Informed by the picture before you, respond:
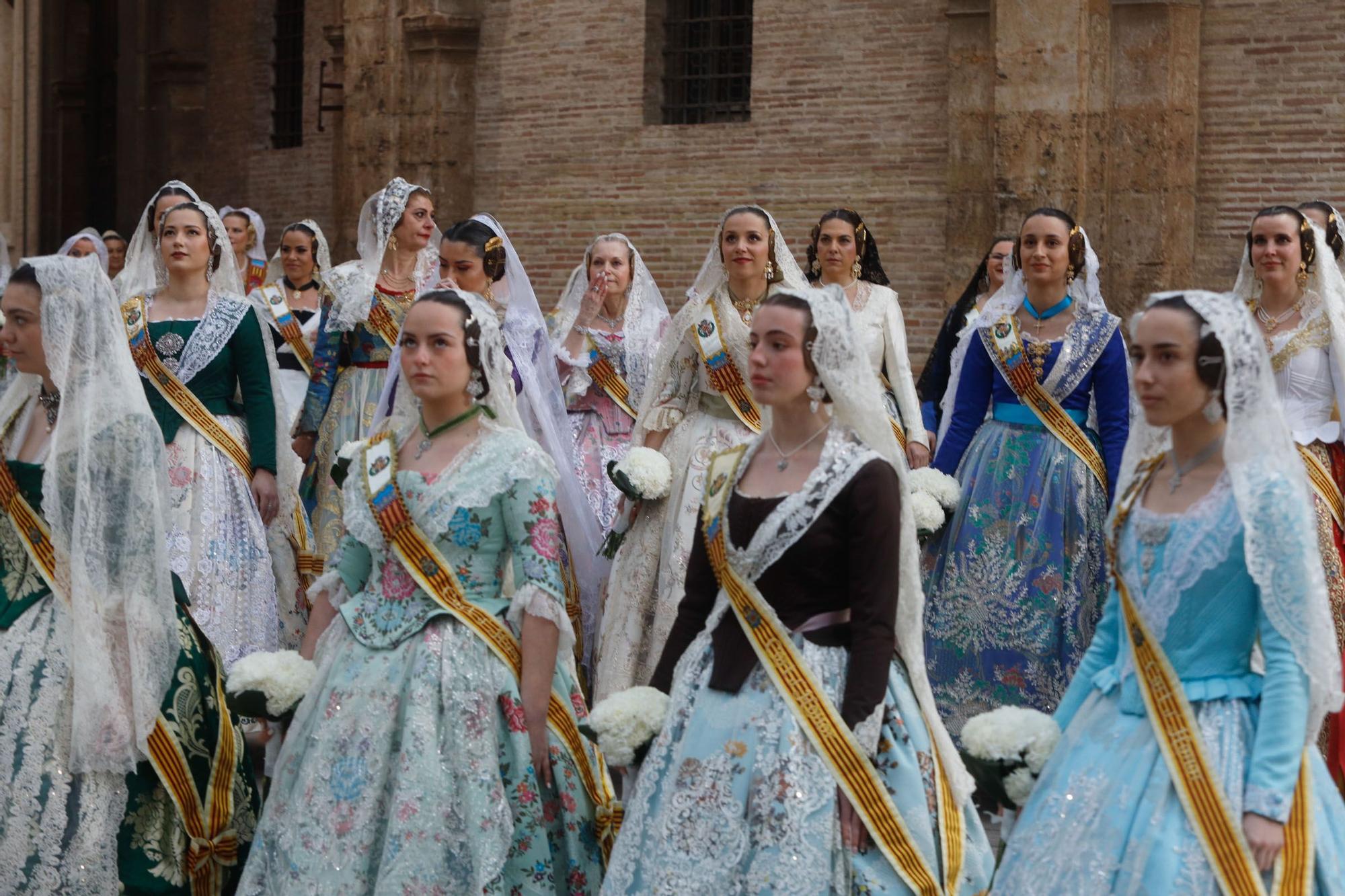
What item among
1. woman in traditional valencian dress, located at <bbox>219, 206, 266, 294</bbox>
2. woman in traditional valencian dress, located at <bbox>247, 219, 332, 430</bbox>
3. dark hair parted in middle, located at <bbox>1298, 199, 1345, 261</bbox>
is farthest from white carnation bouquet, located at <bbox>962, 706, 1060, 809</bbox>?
woman in traditional valencian dress, located at <bbox>219, 206, 266, 294</bbox>

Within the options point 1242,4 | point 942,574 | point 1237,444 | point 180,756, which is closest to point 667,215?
point 1242,4

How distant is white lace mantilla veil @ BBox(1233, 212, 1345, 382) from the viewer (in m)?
6.74

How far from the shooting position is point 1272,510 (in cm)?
358

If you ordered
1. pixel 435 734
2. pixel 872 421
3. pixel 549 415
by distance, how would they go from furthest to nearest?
pixel 549 415
pixel 435 734
pixel 872 421

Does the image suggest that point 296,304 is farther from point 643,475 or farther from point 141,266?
point 643,475

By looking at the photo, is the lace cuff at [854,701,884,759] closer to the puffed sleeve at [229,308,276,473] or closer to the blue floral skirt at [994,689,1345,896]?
the blue floral skirt at [994,689,1345,896]

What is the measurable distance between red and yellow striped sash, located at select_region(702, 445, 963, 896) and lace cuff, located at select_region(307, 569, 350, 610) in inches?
44.1

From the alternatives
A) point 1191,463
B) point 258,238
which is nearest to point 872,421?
point 1191,463

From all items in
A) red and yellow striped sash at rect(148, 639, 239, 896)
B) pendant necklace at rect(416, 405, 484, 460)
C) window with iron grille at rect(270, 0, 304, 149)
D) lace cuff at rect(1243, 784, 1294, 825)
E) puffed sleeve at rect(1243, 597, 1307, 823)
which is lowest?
red and yellow striped sash at rect(148, 639, 239, 896)

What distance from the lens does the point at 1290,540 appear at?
3.56m

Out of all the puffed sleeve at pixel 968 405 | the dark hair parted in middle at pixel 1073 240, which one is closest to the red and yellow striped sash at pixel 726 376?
the puffed sleeve at pixel 968 405

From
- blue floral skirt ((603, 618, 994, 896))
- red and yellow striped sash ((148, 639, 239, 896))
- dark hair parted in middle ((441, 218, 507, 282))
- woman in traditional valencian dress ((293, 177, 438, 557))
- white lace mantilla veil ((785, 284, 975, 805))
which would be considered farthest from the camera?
woman in traditional valencian dress ((293, 177, 438, 557))

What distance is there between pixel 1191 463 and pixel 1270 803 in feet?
2.35

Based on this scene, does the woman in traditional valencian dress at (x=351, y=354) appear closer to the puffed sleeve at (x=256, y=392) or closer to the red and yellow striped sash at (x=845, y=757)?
the puffed sleeve at (x=256, y=392)
